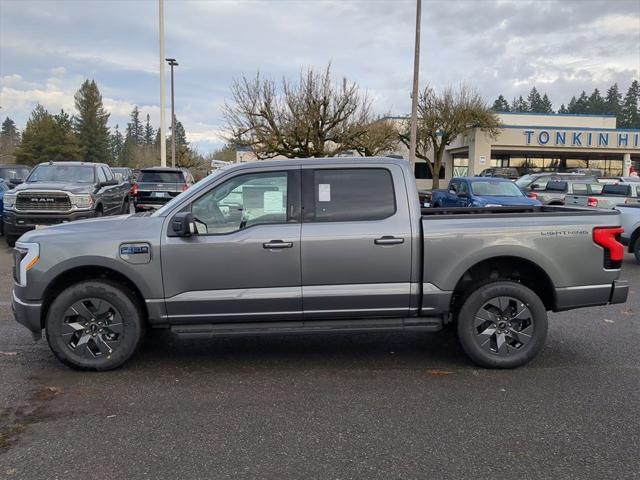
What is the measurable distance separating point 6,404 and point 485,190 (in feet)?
46.3

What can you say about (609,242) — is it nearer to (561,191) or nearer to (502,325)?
(502,325)

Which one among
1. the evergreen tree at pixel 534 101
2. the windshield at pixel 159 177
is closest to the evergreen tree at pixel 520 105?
the evergreen tree at pixel 534 101

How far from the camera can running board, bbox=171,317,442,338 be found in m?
4.86

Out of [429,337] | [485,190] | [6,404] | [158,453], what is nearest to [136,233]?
[6,404]

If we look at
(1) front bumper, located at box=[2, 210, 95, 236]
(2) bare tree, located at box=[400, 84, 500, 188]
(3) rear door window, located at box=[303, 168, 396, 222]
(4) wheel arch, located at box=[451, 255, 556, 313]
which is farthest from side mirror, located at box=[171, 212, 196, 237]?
(2) bare tree, located at box=[400, 84, 500, 188]

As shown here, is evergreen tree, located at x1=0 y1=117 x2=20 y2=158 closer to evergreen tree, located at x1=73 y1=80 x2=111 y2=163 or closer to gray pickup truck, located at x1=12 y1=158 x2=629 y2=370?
evergreen tree, located at x1=73 y1=80 x2=111 y2=163

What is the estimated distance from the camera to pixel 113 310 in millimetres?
4883

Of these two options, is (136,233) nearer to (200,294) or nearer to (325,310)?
(200,294)

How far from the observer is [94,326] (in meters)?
4.90

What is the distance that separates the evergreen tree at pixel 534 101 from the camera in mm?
109387

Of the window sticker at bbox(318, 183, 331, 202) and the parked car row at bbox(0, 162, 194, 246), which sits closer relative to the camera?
the window sticker at bbox(318, 183, 331, 202)

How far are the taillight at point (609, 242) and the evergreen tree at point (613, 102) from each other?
316ft

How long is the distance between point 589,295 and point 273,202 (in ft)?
10.0

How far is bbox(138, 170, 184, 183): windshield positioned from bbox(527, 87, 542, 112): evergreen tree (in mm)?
105043
